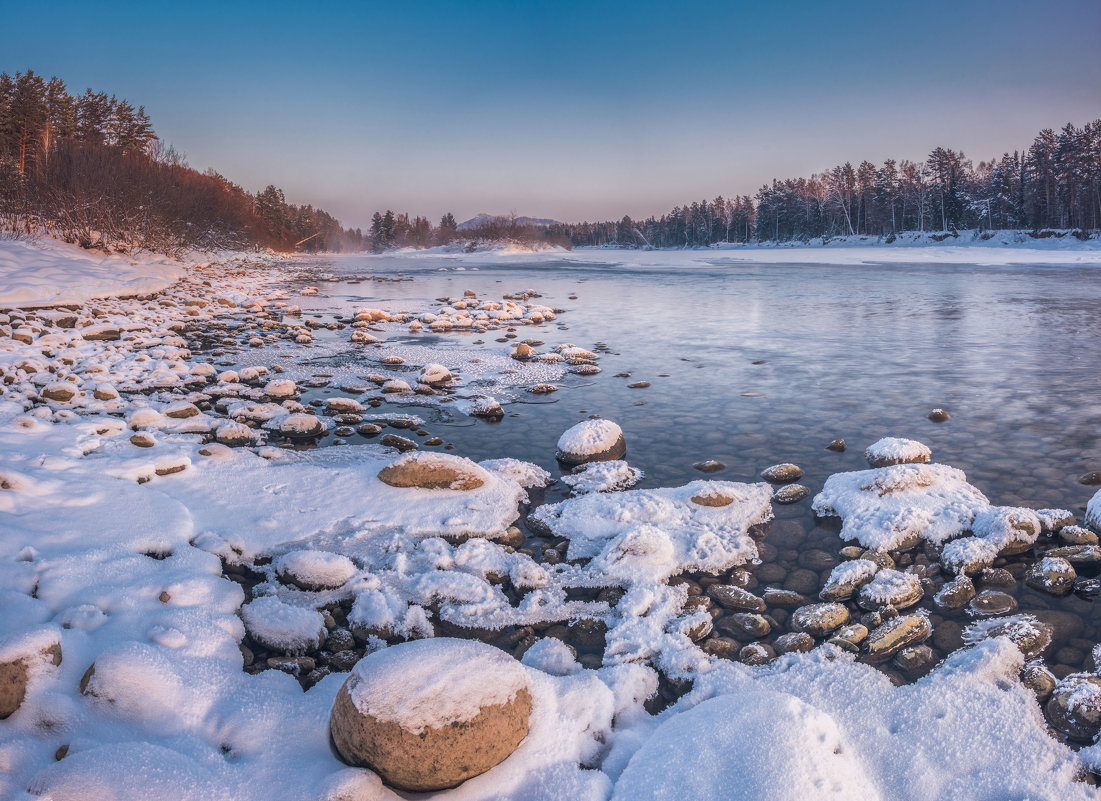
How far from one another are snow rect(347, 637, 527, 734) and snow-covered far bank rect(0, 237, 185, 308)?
46.9 feet

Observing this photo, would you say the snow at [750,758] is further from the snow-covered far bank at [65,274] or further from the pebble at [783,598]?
the snow-covered far bank at [65,274]

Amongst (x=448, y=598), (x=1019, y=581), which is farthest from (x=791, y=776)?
(x=1019, y=581)

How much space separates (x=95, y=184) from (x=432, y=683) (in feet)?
97.1

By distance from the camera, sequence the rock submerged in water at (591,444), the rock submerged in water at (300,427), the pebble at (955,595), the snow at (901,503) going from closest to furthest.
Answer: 1. the pebble at (955,595)
2. the snow at (901,503)
3. the rock submerged in water at (591,444)
4. the rock submerged in water at (300,427)

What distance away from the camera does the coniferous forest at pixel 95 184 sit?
2347 cm

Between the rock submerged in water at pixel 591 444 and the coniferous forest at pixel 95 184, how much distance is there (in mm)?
26021

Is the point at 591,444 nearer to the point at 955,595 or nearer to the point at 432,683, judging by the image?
the point at 955,595

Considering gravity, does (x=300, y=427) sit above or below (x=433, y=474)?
above

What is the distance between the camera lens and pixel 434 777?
6.63 feet

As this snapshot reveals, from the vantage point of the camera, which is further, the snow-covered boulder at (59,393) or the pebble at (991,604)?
the snow-covered boulder at (59,393)

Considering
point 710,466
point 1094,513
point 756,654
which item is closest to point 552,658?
point 756,654

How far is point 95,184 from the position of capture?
957 inches

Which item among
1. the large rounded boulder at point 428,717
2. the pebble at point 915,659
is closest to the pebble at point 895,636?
the pebble at point 915,659

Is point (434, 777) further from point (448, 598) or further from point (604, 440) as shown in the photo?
point (604, 440)
